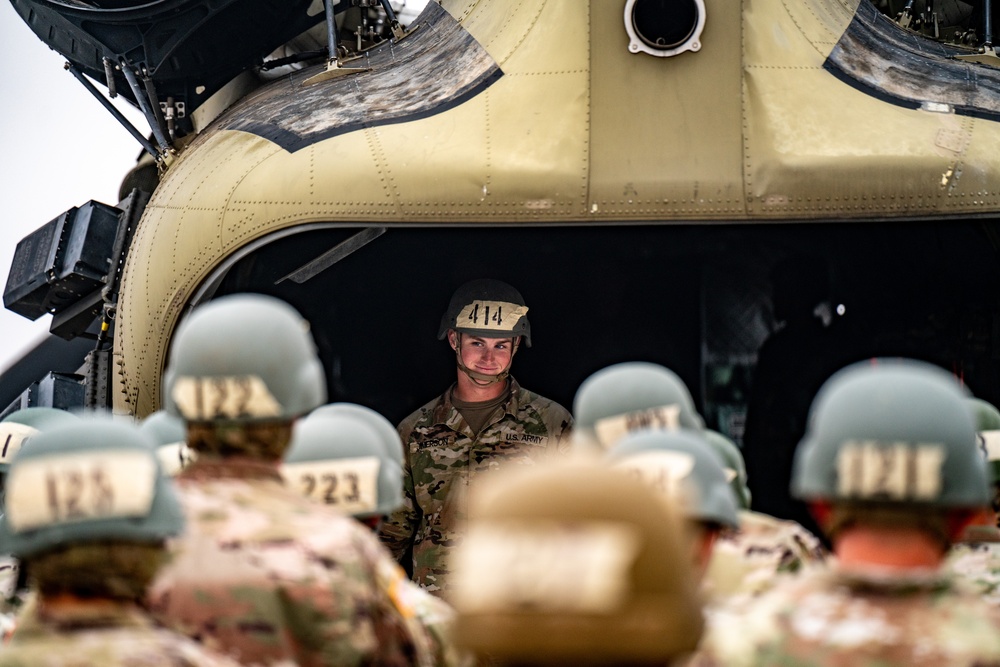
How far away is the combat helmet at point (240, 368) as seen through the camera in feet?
11.8

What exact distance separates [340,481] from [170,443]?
2.36ft

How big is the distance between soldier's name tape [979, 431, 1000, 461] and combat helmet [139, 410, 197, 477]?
2209 millimetres

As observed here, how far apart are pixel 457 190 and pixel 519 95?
23.1 inches

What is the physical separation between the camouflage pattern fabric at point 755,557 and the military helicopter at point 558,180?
310 centimetres

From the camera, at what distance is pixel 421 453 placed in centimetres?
800

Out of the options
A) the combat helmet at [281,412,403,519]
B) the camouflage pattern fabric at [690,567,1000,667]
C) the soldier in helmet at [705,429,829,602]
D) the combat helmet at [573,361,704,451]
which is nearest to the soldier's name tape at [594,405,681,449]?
the combat helmet at [573,361,704,451]

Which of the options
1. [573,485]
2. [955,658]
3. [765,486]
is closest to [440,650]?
[955,658]

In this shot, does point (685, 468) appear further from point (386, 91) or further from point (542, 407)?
point (386, 91)

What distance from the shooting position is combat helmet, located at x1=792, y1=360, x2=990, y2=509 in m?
2.61

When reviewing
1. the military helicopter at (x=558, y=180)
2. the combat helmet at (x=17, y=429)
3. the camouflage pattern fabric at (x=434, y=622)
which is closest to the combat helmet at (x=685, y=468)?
the camouflage pattern fabric at (x=434, y=622)

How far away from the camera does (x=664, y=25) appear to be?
758 cm

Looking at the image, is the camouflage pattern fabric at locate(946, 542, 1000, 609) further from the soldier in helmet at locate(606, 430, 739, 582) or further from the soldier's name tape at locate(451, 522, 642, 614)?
the soldier's name tape at locate(451, 522, 642, 614)

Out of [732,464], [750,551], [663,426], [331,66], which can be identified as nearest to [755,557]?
[750,551]

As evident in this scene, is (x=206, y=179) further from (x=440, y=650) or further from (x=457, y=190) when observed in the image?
(x=440, y=650)
